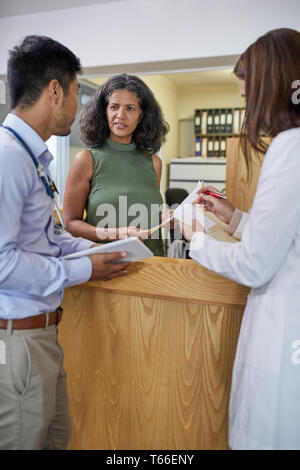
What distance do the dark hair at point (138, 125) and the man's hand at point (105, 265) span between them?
96cm

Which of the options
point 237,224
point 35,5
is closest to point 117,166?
point 237,224

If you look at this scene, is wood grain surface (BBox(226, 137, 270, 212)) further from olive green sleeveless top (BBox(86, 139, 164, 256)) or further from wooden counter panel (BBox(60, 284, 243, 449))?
wooden counter panel (BBox(60, 284, 243, 449))

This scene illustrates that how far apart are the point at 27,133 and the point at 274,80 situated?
0.66 m

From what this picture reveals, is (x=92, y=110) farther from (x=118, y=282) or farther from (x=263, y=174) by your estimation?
(x=263, y=174)

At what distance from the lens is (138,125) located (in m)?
2.13

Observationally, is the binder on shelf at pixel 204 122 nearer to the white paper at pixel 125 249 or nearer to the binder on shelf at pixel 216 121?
the binder on shelf at pixel 216 121

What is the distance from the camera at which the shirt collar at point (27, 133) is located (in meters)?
1.11

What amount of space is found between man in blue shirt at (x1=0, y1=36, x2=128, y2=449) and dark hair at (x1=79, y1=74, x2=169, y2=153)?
839mm

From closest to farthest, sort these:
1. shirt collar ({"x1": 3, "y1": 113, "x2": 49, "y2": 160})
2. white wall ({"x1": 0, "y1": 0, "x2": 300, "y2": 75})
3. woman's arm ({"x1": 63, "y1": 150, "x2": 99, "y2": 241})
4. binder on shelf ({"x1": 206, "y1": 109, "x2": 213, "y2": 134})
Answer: shirt collar ({"x1": 3, "y1": 113, "x2": 49, "y2": 160}), woman's arm ({"x1": 63, "y1": 150, "x2": 99, "y2": 241}), white wall ({"x1": 0, "y1": 0, "x2": 300, "y2": 75}), binder on shelf ({"x1": 206, "y1": 109, "x2": 213, "y2": 134})

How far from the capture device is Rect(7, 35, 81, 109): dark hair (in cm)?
112

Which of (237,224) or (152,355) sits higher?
(237,224)

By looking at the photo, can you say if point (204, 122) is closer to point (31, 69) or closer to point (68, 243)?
point (68, 243)

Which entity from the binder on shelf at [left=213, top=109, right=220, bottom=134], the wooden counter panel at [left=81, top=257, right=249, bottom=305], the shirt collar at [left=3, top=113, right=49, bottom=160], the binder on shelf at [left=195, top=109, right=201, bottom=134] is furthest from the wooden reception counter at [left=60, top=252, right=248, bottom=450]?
the binder on shelf at [left=195, top=109, right=201, bottom=134]

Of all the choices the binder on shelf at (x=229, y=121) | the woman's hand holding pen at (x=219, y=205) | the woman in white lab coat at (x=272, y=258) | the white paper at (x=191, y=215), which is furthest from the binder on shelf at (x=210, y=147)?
the woman in white lab coat at (x=272, y=258)
